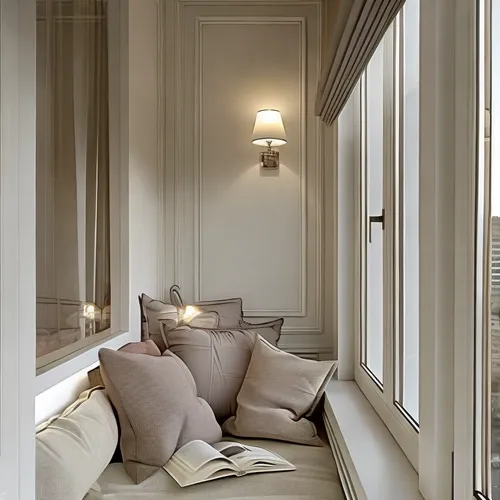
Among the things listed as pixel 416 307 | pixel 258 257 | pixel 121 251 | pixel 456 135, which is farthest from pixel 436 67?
pixel 258 257

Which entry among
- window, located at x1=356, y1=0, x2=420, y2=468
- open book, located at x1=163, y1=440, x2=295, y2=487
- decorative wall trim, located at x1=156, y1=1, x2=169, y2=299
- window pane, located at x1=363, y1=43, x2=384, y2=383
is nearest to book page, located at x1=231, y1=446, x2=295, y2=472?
open book, located at x1=163, y1=440, x2=295, y2=487

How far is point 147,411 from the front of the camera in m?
1.85

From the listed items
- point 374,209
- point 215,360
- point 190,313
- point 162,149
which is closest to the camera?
point 374,209

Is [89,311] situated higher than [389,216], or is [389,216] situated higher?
[389,216]

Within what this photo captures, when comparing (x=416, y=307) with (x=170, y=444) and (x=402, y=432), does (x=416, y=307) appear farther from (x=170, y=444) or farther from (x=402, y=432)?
(x=170, y=444)

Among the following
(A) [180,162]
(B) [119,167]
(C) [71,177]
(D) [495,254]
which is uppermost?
(A) [180,162]

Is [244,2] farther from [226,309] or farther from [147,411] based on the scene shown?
[147,411]

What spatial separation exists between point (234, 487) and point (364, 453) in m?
0.41

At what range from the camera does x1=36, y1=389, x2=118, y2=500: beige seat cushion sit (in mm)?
1428

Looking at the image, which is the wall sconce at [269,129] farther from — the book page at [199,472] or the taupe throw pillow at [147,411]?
the book page at [199,472]

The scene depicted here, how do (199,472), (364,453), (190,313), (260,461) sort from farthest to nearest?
(190,313) → (260,461) → (199,472) → (364,453)

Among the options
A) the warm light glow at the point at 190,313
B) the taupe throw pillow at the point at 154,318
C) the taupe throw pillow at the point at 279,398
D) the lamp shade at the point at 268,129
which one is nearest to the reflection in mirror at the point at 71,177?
the taupe throw pillow at the point at 154,318

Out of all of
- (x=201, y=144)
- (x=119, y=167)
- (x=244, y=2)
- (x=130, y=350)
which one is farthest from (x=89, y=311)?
(x=244, y=2)

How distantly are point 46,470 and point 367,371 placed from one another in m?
1.36
